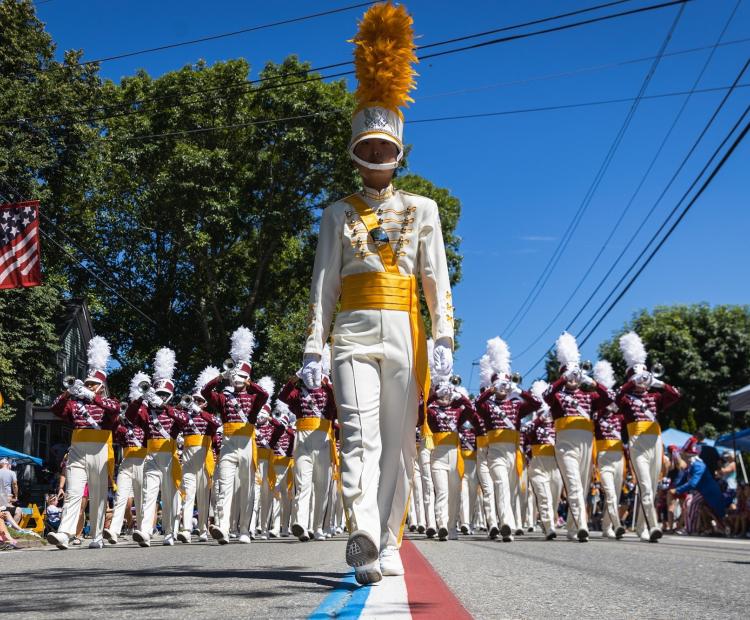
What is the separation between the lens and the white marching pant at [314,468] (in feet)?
45.3

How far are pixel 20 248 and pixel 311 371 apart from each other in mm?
14894

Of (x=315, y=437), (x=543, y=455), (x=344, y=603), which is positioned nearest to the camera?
(x=344, y=603)

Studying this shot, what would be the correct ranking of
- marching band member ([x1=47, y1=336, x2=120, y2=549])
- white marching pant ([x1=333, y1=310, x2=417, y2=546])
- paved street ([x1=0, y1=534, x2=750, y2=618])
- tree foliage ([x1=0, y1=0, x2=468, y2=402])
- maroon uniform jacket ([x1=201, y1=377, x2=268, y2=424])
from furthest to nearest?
Result: tree foliage ([x1=0, y1=0, x2=468, y2=402]), maroon uniform jacket ([x1=201, y1=377, x2=268, y2=424]), marching band member ([x1=47, y1=336, x2=120, y2=549]), white marching pant ([x1=333, y1=310, x2=417, y2=546]), paved street ([x1=0, y1=534, x2=750, y2=618])

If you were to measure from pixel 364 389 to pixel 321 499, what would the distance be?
27.6 ft

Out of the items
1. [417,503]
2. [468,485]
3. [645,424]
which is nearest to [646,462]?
[645,424]

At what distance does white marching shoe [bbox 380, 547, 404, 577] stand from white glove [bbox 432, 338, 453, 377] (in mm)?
1209

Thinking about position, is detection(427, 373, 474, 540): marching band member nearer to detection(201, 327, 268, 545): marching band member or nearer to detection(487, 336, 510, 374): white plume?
A: detection(487, 336, 510, 374): white plume

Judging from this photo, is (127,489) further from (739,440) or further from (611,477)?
(739,440)

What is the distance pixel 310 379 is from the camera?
21.5ft

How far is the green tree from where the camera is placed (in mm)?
52312

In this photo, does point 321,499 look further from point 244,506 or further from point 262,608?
point 262,608

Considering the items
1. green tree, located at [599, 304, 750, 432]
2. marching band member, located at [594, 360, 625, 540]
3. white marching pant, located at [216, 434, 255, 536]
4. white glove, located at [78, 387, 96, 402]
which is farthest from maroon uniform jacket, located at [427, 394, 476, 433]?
green tree, located at [599, 304, 750, 432]

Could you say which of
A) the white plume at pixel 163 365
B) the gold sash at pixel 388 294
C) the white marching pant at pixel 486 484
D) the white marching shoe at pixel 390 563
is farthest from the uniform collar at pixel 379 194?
the white plume at pixel 163 365

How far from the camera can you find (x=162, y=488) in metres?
15.4
